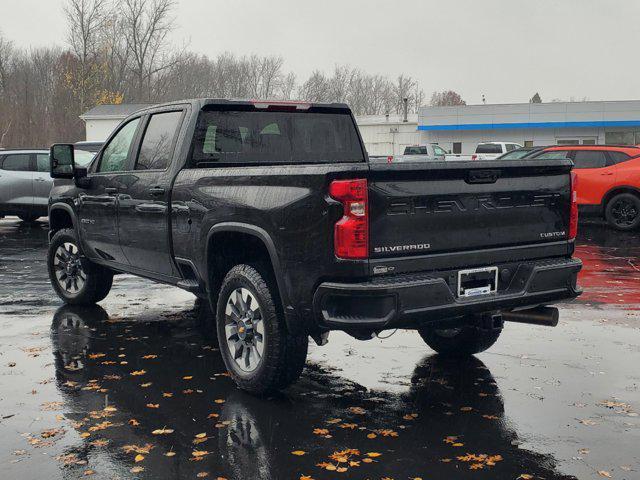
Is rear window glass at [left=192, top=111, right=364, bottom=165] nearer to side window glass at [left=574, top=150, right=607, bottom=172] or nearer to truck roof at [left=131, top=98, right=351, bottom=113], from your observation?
truck roof at [left=131, top=98, right=351, bottom=113]

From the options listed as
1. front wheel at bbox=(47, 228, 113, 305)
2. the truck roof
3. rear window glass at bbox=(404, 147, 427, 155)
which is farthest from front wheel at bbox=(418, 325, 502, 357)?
rear window glass at bbox=(404, 147, 427, 155)

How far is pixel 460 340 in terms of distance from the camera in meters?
6.54

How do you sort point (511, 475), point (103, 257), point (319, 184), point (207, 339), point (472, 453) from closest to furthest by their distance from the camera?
point (511, 475) → point (472, 453) → point (319, 184) → point (207, 339) → point (103, 257)

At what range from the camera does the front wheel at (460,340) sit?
21.2 feet

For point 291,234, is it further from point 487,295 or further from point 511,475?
point 511,475

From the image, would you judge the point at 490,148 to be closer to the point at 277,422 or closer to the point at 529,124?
the point at 529,124

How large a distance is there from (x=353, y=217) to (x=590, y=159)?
1451cm

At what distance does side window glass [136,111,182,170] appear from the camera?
665cm

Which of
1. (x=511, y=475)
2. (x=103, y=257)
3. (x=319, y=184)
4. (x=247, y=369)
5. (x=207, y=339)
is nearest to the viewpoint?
(x=511, y=475)

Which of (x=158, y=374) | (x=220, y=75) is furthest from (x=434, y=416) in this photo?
(x=220, y=75)

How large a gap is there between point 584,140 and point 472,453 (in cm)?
5449

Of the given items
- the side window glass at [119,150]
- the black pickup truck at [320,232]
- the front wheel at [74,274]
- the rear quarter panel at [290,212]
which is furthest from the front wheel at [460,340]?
the front wheel at [74,274]

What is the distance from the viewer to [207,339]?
7.30m

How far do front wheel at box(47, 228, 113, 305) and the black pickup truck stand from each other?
4.43 ft
